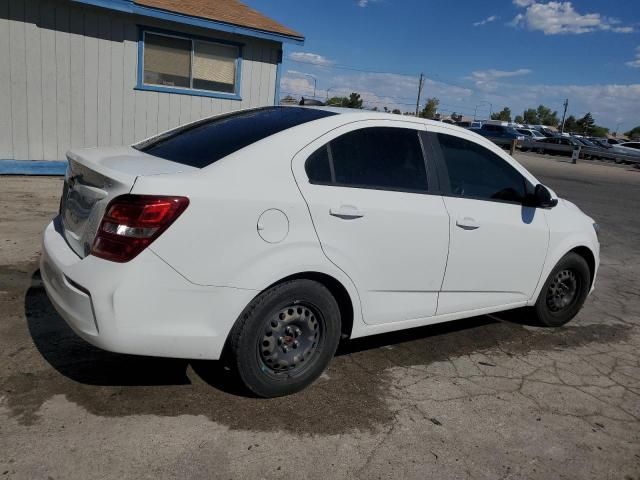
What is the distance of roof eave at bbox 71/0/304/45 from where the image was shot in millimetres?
9406

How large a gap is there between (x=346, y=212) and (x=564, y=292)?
2.72 meters

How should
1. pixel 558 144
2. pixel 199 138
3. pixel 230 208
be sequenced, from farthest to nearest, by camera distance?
pixel 558 144
pixel 199 138
pixel 230 208

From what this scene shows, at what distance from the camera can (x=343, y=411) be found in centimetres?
324

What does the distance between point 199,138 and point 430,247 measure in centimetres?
167

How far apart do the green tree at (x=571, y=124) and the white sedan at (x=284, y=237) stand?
100503 millimetres

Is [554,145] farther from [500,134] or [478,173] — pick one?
[478,173]

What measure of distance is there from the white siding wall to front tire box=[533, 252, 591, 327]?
8.30m

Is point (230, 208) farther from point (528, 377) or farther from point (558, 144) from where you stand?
point (558, 144)

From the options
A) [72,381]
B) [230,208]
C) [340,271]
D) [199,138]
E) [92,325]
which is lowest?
[72,381]

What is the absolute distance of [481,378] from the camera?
386 cm

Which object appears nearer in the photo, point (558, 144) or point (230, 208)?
point (230, 208)

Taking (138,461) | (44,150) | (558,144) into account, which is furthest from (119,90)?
(558,144)

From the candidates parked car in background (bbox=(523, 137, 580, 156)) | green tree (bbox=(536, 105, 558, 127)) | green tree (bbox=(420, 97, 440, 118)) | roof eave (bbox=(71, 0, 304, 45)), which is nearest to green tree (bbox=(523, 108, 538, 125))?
green tree (bbox=(536, 105, 558, 127))

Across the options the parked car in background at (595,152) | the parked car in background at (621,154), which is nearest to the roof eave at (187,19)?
the parked car in background at (621,154)
